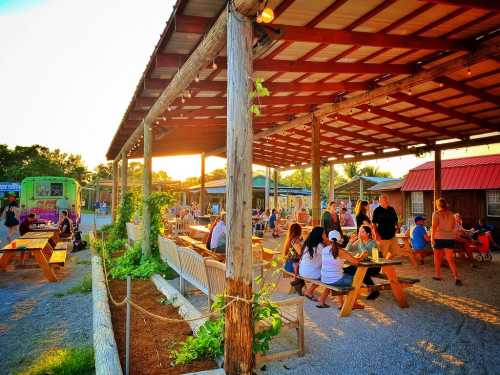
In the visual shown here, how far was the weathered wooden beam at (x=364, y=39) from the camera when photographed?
15.4ft

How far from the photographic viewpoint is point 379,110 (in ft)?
31.5

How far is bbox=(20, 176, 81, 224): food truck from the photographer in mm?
14594

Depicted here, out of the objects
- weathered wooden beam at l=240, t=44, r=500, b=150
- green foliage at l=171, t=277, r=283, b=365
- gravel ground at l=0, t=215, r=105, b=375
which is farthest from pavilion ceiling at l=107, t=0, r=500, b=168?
gravel ground at l=0, t=215, r=105, b=375

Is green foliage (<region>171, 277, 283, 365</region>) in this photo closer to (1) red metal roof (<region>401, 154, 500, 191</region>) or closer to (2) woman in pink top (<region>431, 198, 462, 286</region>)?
(2) woman in pink top (<region>431, 198, 462, 286</region>)

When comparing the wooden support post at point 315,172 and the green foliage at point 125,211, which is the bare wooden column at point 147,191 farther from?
the wooden support post at point 315,172

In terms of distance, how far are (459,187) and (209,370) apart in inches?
593

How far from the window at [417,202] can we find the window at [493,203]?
3.39 m

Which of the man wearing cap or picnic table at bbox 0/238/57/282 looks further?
the man wearing cap

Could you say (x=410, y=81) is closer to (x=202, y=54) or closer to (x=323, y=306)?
(x=202, y=54)

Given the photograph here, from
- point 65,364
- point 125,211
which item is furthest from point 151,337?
point 125,211

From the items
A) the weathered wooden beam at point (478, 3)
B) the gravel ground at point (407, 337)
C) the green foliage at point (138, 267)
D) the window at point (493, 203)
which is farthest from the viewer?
the window at point (493, 203)

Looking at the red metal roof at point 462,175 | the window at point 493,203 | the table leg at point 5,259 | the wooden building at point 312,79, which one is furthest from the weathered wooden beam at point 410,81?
the window at point 493,203

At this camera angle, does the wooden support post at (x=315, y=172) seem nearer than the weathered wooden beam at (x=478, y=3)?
No

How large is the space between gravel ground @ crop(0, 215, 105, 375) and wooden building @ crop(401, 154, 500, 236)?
14724mm
